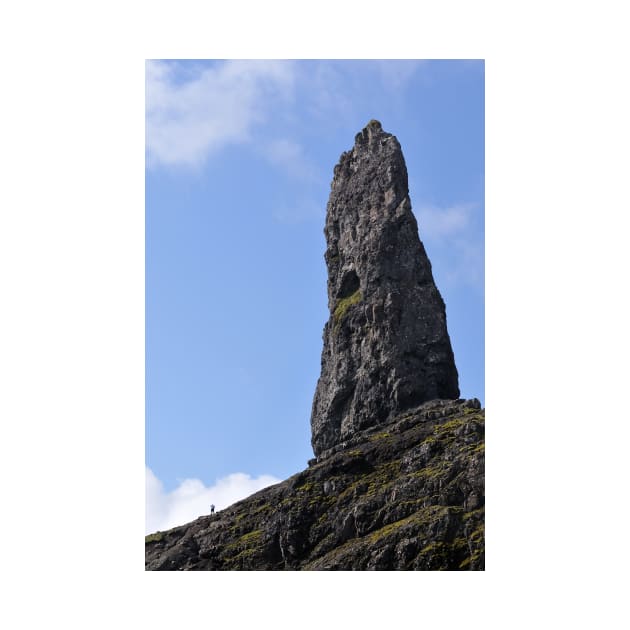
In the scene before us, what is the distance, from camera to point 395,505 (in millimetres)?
78688

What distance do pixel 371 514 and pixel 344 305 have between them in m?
35.8

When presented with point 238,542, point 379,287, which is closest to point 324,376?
point 379,287

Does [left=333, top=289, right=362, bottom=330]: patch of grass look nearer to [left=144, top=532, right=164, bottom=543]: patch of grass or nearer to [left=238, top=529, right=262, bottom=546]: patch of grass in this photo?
[left=144, top=532, right=164, bottom=543]: patch of grass

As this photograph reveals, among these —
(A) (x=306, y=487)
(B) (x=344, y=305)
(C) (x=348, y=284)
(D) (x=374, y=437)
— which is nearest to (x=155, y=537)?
(A) (x=306, y=487)

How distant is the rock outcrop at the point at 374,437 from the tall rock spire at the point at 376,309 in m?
0.15

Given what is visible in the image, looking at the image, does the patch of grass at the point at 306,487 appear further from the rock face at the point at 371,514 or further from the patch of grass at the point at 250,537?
the patch of grass at the point at 250,537

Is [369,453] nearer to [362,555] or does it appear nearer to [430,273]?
[362,555]

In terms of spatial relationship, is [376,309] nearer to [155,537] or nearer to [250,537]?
[250,537]

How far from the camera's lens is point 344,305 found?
111m

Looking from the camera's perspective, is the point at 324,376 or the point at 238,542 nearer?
the point at 238,542

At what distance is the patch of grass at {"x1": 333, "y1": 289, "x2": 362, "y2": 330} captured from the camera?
109812mm

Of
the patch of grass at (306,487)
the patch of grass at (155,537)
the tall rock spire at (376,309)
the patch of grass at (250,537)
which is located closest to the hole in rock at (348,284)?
the tall rock spire at (376,309)

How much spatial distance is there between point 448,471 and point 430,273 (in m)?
33.7

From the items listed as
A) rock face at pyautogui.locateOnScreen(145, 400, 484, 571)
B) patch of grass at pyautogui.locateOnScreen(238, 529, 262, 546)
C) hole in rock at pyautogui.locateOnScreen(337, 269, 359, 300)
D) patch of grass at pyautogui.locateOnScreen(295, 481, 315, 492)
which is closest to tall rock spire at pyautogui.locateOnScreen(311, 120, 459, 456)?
hole in rock at pyautogui.locateOnScreen(337, 269, 359, 300)
